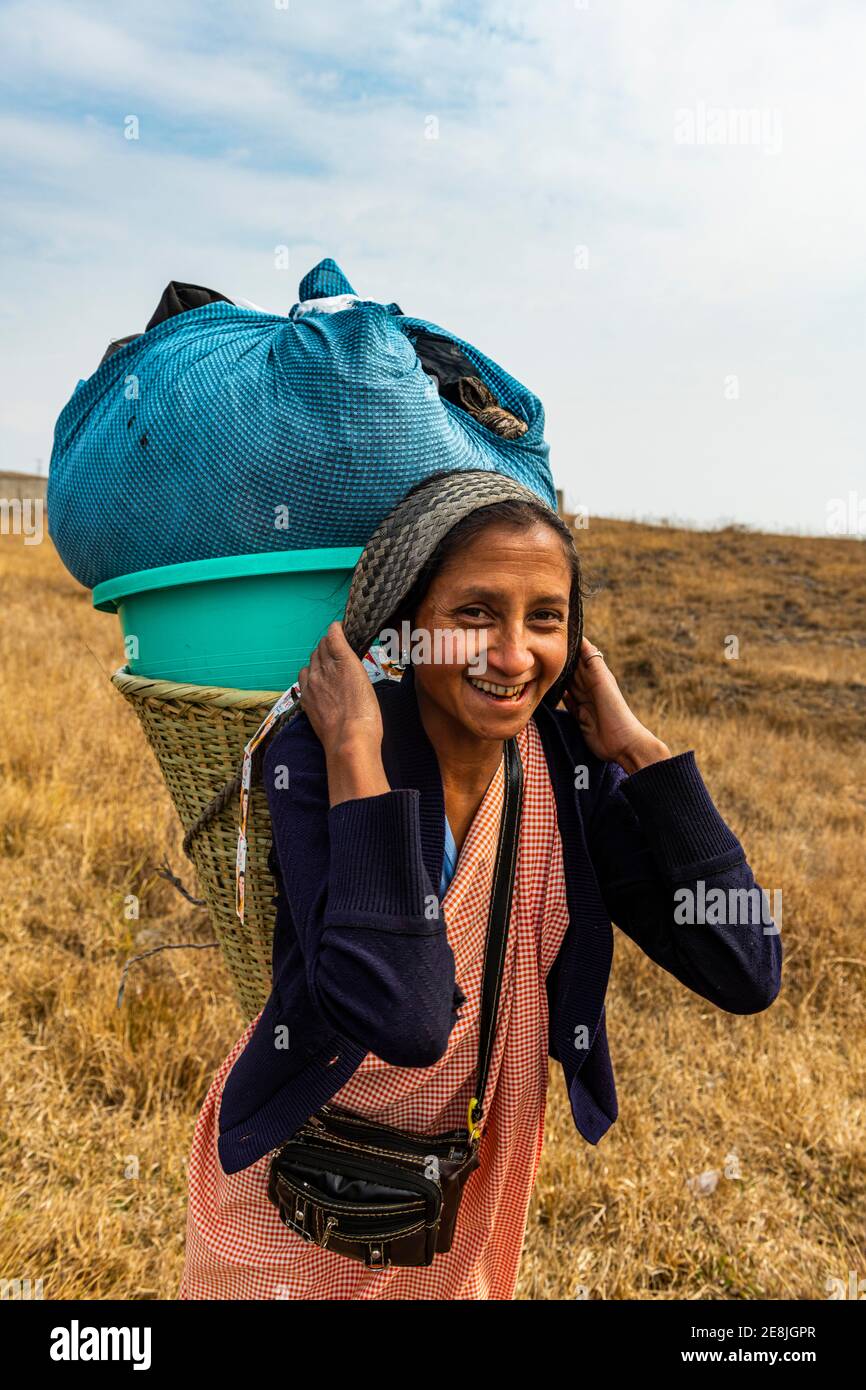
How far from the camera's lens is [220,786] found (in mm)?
1745

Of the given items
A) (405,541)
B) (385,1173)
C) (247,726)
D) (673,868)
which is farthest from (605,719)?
(385,1173)

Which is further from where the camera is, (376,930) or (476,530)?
(476,530)

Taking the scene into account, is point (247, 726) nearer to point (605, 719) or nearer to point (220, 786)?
point (220, 786)

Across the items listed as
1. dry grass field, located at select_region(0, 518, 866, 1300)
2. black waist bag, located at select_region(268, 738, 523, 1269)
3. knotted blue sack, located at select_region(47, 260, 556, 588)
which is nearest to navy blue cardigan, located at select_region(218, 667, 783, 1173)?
black waist bag, located at select_region(268, 738, 523, 1269)

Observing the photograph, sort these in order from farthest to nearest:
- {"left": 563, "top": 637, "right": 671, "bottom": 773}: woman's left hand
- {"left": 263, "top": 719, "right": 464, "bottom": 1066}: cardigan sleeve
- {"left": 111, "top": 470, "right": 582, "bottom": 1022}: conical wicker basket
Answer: {"left": 563, "top": 637, "right": 671, "bottom": 773}: woman's left hand < {"left": 111, "top": 470, "right": 582, "bottom": 1022}: conical wicker basket < {"left": 263, "top": 719, "right": 464, "bottom": 1066}: cardigan sleeve

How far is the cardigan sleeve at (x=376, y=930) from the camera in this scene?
4.51 feet

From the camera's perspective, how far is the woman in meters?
1.42

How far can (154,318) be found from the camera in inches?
72.8

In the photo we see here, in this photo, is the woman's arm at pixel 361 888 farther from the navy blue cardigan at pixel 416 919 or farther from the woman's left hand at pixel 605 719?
the woman's left hand at pixel 605 719

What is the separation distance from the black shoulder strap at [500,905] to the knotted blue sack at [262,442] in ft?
1.61

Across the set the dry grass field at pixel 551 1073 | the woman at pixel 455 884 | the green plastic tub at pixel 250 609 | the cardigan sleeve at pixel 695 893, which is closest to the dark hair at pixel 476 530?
the woman at pixel 455 884

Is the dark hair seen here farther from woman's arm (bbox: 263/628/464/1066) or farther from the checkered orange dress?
the checkered orange dress

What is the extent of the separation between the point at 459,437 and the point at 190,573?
50 cm

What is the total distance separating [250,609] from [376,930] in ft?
1.88
